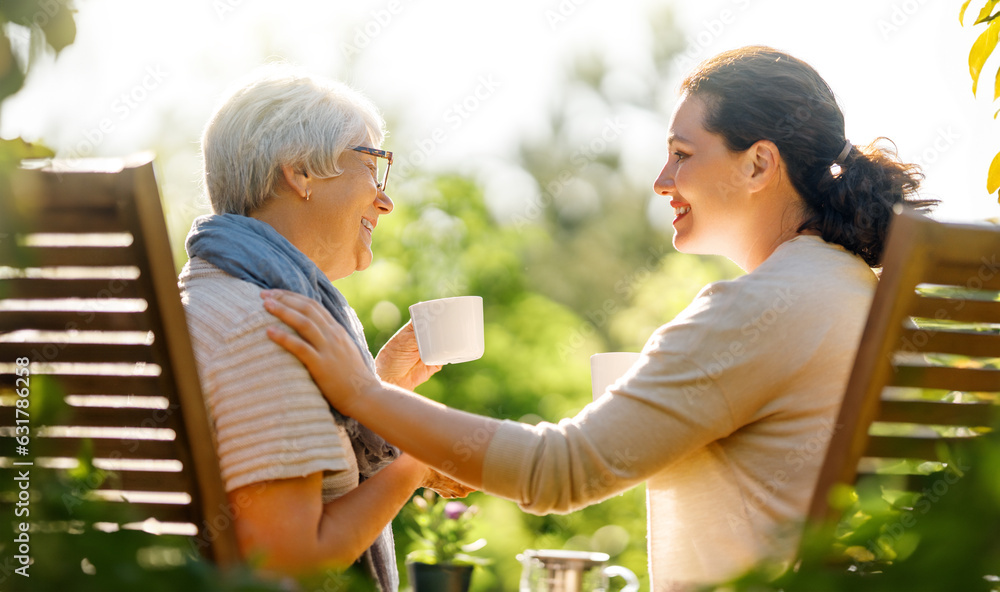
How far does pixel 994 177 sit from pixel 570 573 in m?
1.43

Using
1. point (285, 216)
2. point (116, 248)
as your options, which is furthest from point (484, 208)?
point (116, 248)

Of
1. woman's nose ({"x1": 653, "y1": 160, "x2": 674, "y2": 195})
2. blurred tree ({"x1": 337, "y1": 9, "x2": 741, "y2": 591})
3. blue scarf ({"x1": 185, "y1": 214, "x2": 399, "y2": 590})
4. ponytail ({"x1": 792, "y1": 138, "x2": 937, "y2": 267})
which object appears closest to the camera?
blue scarf ({"x1": 185, "y1": 214, "x2": 399, "y2": 590})

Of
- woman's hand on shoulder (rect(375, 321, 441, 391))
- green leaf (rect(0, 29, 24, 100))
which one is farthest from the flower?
green leaf (rect(0, 29, 24, 100))

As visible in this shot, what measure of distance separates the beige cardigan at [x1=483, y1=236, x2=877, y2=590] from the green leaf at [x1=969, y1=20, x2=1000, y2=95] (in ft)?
1.89

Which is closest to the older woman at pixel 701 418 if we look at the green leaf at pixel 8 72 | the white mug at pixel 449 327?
the white mug at pixel 449 327

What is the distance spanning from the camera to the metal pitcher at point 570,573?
1991 mm

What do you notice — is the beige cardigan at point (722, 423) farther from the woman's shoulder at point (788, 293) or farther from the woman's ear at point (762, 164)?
the woman's ear at point (762, 164)

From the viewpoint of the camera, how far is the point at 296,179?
266 centimetres

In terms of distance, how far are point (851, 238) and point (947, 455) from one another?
3.89 ft

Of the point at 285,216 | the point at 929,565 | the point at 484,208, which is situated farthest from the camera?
the point at 484,208

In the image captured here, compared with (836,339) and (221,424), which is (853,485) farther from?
(221,424)

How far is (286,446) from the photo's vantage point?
1954 millimetres

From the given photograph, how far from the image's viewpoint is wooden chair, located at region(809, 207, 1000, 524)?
Result: 1.31 m

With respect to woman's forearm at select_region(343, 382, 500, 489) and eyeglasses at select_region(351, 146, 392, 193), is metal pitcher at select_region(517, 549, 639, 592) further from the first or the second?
eyeglasses at select_region(351, 146, 392, 193)
